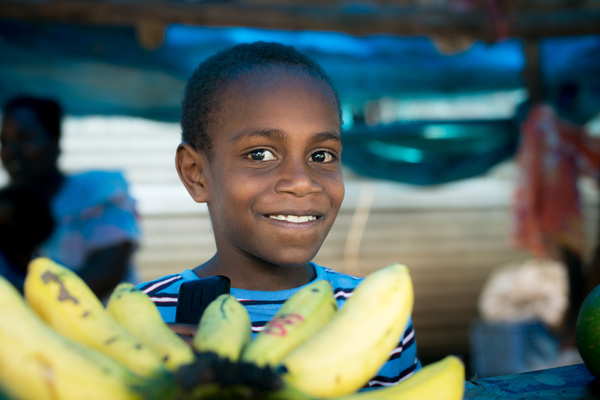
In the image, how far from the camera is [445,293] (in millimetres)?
6871

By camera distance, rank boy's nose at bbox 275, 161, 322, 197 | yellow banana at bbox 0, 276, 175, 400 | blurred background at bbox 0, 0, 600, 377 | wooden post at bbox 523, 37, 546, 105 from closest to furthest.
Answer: yellow banana at bbox 0, 276, 175, 400
boy's nose at bbox 275, 161, 322, 197
blurred background at bbox 0, 0, 600, 377
wooden post at bbox 523, 37, 546, 105

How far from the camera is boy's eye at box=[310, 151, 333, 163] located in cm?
141

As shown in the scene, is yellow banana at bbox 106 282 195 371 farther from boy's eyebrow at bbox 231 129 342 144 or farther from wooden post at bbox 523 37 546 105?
wooden post at bbox 523 37 546 105

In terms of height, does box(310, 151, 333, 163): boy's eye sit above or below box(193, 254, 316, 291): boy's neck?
above

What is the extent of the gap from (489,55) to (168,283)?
313 cm

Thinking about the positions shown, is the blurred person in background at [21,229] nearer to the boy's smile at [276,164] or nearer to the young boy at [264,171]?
the young boy at [264,171]

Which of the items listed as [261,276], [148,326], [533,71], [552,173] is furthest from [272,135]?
[552,173]

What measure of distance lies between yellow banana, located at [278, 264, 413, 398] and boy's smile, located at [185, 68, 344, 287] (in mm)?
561

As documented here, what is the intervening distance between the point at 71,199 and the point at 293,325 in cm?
255

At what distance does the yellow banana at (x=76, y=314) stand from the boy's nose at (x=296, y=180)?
60cm

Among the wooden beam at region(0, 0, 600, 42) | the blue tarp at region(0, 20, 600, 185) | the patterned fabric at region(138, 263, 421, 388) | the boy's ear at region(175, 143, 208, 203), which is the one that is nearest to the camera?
the patterned fabric at region(138, 263, 421, 388)

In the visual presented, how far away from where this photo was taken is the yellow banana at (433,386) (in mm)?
679

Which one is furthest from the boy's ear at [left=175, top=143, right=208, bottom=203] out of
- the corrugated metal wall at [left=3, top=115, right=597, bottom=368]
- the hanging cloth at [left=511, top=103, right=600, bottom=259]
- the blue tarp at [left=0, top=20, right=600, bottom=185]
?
the corrugated metal wall at [left=3, top=115, right=597, bottom=368]

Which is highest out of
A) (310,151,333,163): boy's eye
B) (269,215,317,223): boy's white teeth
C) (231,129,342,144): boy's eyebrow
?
(231,129,342,144): boy's eyebrow
